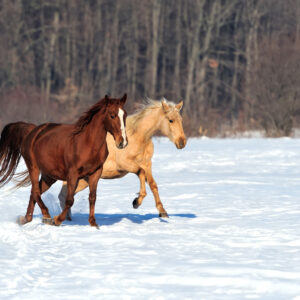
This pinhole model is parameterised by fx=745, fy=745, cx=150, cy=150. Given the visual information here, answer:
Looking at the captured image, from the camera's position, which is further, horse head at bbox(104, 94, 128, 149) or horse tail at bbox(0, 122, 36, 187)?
horse tail at bbox(0, 122, 36, 187)

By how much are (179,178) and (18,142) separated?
709 centimetres

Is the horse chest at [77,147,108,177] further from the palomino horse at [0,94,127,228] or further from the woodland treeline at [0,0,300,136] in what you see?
the woodland treeline at [0,0,300,136]

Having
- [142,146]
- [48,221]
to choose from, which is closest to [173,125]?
[142,146]

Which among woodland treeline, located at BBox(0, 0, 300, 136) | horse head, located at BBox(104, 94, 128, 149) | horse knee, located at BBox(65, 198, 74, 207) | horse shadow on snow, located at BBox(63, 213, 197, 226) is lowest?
woodland treeline, located at BBox(0, 0, 300, 136)

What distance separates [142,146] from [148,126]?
267 mm

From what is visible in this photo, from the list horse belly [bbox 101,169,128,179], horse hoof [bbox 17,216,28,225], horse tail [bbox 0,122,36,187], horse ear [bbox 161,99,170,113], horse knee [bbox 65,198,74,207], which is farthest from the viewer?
horse belly [bbox 101,169,128,179]

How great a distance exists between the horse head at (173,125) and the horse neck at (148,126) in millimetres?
87

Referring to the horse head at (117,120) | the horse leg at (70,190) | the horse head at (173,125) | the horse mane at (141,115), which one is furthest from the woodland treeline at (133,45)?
the horse head at (117,120)

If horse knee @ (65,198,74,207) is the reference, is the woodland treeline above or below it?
below

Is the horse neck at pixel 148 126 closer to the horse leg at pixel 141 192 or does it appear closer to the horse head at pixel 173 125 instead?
the horse head at pixel 173 125

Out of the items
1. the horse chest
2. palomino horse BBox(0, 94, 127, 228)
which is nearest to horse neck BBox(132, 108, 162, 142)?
palomino horse BBox(0, 94, 127, 228)

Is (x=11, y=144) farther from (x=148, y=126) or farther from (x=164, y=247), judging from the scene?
(x=164, y=247)

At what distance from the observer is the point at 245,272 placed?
6191 millimetres

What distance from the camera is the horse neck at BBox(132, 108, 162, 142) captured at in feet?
31.3
